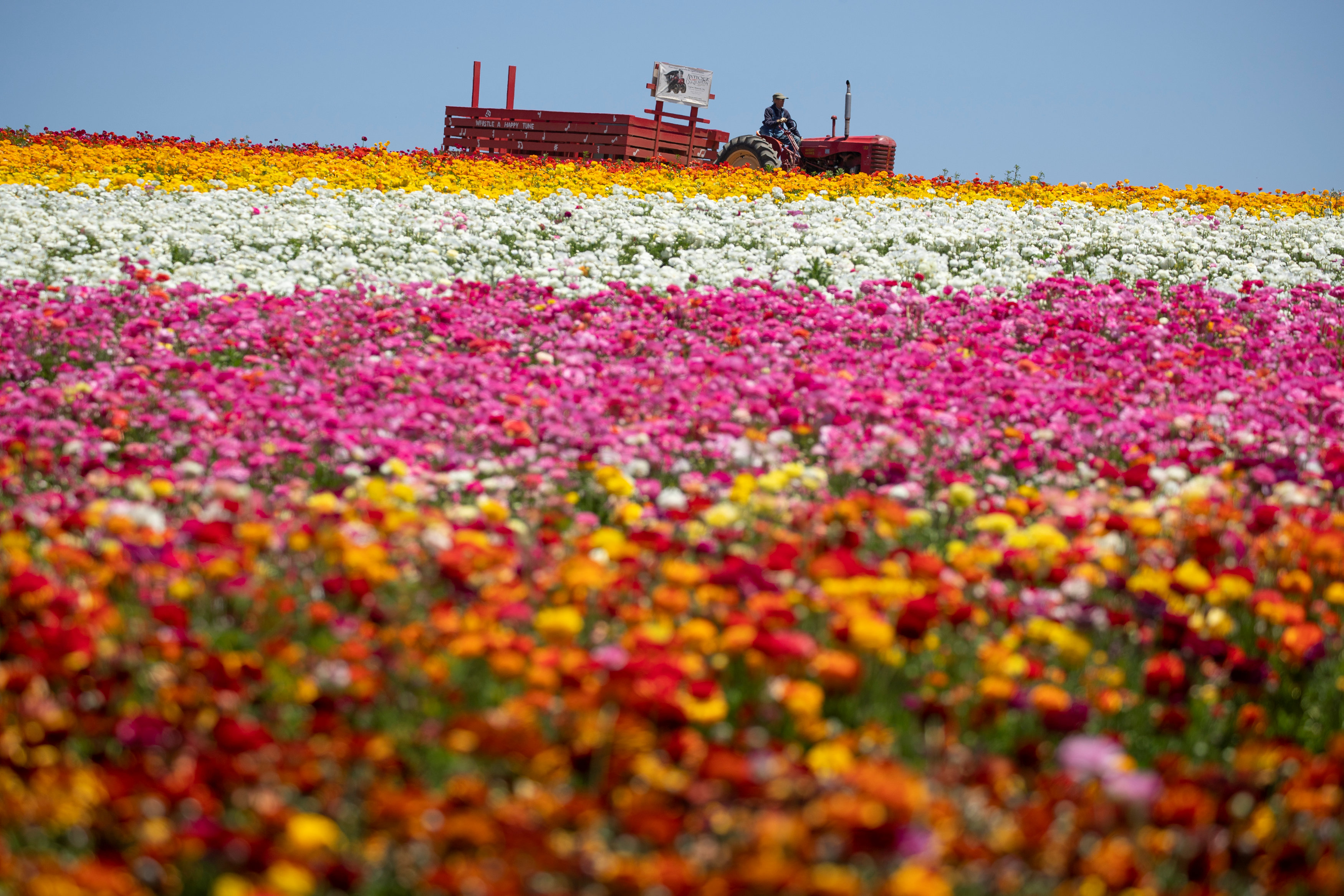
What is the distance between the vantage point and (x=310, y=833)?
209 cm

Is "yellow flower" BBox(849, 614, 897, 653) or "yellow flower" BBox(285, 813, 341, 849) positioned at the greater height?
"yellow flower" BBox(849, 614, 897, 653)

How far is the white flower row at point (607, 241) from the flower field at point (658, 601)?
61.6 inches

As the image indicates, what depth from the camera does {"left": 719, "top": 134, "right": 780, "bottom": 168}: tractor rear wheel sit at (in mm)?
21219

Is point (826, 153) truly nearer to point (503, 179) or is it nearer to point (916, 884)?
point (503, 179)

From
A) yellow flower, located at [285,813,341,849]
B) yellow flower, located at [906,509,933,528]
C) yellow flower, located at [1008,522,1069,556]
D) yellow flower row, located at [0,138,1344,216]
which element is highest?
yellow flower row, located at [0,138,1344,216]

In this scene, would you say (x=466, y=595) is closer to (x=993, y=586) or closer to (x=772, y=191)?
(x=993, y=586)

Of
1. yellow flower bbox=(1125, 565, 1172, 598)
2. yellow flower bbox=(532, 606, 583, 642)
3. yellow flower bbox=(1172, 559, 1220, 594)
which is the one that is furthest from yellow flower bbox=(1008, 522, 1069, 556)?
yellow flower bbox=(532, 606, 583, 642)

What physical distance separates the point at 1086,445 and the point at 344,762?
15.0 ft

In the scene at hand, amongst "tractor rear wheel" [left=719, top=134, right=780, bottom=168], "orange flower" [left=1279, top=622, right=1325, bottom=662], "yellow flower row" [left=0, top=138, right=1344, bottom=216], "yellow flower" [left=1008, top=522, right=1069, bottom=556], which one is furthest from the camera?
"tractor rear wheel" [left=719, top=134, right=780, bottom=168]

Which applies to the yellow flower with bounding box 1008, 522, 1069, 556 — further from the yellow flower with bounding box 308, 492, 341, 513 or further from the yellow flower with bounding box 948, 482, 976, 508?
the yellow flower with bounding box 308, 492, 341, 513

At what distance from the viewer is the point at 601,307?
351 inches

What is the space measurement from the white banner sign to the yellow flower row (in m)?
2.86

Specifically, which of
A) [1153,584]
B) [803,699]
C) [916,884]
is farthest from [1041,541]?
[916,884]

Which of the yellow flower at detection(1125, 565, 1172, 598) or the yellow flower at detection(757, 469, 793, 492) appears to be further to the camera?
the yellow flower at detection(757, 469, 793, 492)
